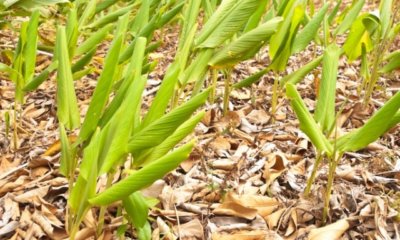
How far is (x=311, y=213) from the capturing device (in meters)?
0.93

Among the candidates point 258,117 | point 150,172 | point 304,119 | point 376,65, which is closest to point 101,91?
point 150,172

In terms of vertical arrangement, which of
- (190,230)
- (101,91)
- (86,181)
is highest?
(101,91)

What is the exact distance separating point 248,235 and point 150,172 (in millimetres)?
296

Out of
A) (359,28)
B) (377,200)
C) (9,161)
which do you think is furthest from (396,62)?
(9,161)

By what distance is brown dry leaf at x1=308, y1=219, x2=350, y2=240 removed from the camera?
0.86 meters

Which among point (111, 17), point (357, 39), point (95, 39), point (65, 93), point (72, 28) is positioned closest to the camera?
point (65, 93)

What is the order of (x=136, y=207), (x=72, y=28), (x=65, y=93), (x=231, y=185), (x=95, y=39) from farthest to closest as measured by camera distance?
1. (x=95, y=39)
2. (x=72, y=28)
3. (x=231, y=185)
4. (x=65, y=93)
5. (x=136, y=207)

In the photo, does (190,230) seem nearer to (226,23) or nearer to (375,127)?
(375,127)

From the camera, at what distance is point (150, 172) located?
63 cm

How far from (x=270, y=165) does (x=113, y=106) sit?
40cm

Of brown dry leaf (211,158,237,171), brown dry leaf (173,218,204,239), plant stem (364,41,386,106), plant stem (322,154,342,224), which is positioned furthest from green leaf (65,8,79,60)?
plant stem (364,41,386,106)

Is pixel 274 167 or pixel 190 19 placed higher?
pixel 190 19

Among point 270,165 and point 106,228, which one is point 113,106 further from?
point 270,165

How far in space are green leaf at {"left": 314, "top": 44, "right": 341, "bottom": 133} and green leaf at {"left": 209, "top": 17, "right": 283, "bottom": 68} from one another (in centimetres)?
14
